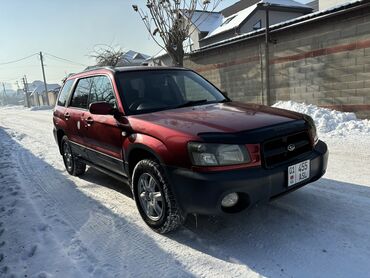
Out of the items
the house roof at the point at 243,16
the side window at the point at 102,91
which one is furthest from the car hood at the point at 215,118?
the house roof at the point at 243,16

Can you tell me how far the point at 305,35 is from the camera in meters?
10.0

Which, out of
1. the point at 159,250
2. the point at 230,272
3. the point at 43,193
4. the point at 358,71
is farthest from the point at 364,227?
the point at 358,71

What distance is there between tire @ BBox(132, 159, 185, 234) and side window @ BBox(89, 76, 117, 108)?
97 cm

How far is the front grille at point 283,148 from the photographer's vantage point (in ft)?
9.77

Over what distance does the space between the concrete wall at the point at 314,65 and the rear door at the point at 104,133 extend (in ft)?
23.3

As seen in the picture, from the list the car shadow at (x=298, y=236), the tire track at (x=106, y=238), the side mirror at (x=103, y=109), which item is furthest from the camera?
the side mirror at (x=103, y=109)

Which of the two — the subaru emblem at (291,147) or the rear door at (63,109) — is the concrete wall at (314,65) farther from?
the rear door at (63,109)

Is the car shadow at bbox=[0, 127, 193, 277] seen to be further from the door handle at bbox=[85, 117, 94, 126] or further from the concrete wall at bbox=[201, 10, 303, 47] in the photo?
the concrete wall at bbox=[201, 10, 303, 47]

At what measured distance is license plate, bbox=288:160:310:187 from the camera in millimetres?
3098

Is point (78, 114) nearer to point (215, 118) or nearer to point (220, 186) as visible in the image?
point (215, 118)

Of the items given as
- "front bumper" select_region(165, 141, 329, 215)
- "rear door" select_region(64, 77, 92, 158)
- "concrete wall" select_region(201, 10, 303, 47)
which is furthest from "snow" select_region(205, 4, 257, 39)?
"front bumper" select_region(165, 141, 329, 215)

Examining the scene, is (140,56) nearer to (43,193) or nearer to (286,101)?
(286,101)

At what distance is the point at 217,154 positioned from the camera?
287cm

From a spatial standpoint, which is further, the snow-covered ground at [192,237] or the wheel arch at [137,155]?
the wheel arch at [137,155]
